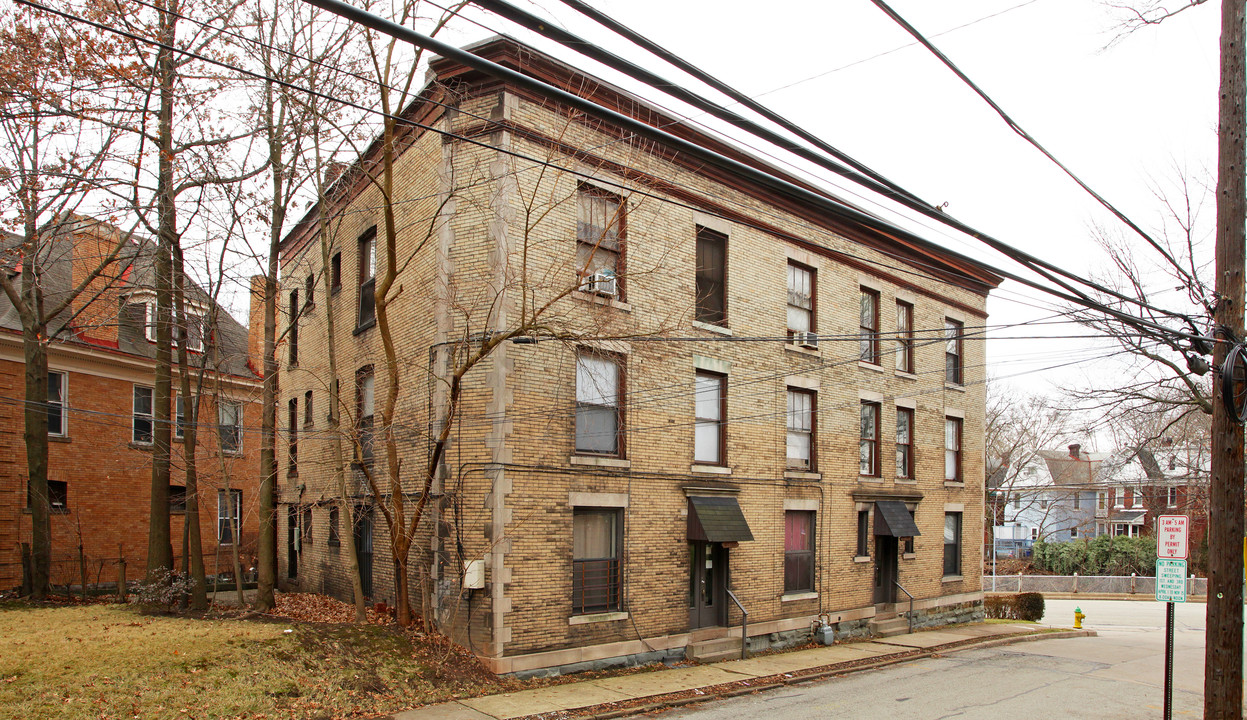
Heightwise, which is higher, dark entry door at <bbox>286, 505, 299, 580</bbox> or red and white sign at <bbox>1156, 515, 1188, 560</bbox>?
red and white sign at <bbox>1156, 515, 1188, 560</bbox>

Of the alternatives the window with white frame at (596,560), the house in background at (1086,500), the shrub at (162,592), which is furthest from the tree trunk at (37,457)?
the house in background at (1086,500)

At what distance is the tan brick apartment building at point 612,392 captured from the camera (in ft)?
48.0

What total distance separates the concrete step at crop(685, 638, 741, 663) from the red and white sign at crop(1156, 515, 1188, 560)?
831cm

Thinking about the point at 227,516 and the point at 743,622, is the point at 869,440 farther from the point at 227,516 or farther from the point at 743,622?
the point at 227,516

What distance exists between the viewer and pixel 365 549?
1897 cm

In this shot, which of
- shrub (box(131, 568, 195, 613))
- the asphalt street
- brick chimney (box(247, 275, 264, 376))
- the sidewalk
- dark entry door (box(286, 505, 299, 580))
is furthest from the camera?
brick chimney (box(247, 275, 264, 376))

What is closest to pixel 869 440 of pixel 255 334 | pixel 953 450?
pixel 953 450

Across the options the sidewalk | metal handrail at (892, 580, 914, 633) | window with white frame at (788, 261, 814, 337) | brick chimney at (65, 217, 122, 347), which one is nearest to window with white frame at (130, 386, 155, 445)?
brick chimney at (65, 217, 122, 347)

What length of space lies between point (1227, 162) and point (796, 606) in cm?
1266

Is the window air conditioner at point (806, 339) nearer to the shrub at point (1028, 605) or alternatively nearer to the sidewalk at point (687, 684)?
the sidewalk at point (687, 684)

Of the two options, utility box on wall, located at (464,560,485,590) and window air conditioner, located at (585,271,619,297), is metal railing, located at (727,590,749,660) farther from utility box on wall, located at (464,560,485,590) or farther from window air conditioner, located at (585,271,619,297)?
window air conditioner, located at (585,271,619,297)

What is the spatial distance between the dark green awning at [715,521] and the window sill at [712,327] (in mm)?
3542

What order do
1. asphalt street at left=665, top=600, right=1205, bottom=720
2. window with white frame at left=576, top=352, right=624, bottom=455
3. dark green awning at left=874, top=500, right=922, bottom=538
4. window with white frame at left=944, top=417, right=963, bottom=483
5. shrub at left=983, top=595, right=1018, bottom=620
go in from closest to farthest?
1. asphalt street at left=665, top=600, right=1205, bottom=720
2. window with white frame at left=576, top=352, right=624, bottom=455
3. dark green awning at left=874, top=500, right=922, bottom=538
4. window with white frame at left=944, top=417, right=963, bottom=483
5. shrub at left=983, top=595, right=1018, bottom=620

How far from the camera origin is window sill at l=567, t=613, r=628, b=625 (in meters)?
14.9
